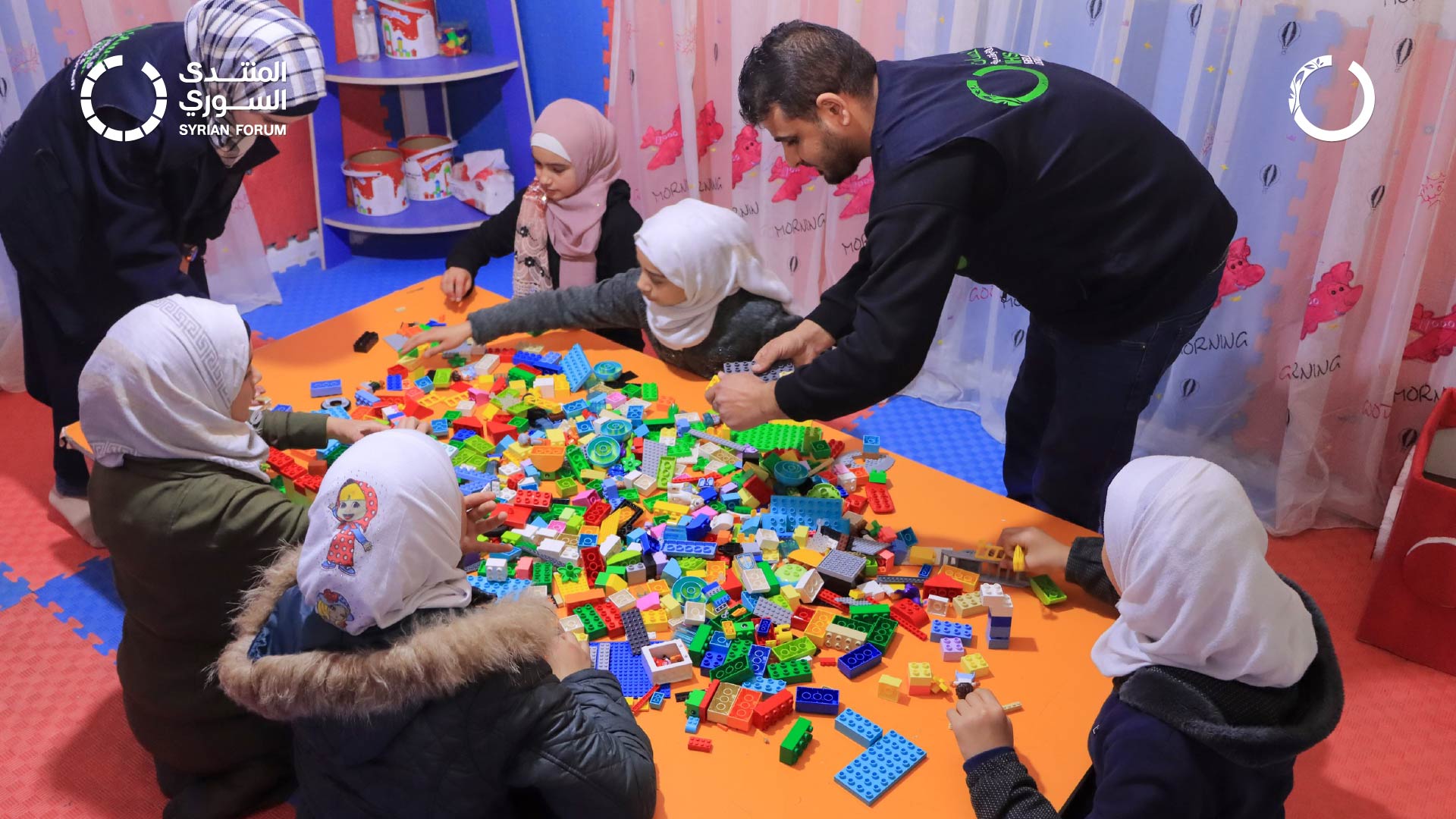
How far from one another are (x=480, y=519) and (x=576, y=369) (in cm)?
65

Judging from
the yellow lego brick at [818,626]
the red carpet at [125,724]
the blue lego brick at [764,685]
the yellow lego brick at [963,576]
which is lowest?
the red carpet at [125,724]

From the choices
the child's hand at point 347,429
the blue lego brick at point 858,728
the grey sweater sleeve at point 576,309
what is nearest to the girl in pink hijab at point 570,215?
the grey sweater sleeve at point 576,309

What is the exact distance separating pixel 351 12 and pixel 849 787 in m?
4.15

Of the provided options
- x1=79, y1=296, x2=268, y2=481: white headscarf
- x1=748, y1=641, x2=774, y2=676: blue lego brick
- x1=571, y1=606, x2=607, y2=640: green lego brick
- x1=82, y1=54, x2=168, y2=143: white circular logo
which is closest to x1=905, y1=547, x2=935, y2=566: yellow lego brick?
x1=748, y1=641, x2=774, y2=676: blue lego brick

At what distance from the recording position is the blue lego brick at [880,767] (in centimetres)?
146

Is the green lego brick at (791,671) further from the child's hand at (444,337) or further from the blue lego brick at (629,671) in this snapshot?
the child's hand at (444,337)

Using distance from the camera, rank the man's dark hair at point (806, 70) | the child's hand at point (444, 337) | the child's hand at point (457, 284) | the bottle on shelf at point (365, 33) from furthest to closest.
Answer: the bottle on shelf at point (365, 33), the child's hand at point (457, 284), the child's hand at point (444, 337), the man's dark hair at point (806, 70)

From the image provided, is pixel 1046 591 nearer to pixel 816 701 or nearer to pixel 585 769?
pixel 816 701

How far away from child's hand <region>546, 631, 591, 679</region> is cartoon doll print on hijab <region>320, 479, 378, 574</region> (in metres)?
0.40

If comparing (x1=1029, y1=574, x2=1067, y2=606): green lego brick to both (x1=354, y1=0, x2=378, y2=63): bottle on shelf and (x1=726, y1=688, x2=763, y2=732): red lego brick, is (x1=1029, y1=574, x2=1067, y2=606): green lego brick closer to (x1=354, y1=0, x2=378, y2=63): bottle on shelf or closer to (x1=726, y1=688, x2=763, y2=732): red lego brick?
(x1=726, y1=688, x2=763, y2=732): red lego brick

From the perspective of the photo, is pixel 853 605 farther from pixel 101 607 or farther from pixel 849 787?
pixel 101 607

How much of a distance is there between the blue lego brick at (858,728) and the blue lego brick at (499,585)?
62 centimetres

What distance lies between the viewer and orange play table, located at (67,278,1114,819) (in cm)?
146

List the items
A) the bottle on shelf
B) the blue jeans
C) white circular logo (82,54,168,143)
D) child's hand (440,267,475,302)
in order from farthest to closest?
the bottle on shelf, child's hand (440,267,475,302), white circular logo (82,54,168,143), the blue jeans
